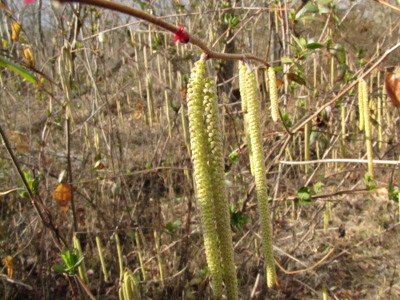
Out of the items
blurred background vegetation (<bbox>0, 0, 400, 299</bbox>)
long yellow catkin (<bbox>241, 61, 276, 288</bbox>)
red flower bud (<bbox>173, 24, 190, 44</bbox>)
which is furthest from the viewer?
blurred background vegetation (<bbox>0, 0, 400, 299</bbox>)

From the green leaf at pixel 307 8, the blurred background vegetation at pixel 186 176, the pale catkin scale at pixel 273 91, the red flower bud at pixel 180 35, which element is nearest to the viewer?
the red flower bud at pixel 180 35

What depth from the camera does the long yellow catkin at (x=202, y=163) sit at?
58 centimetres

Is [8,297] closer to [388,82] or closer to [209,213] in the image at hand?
[209,213]

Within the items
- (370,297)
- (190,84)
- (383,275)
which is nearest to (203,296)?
(370,297)

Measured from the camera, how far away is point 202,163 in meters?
0.59

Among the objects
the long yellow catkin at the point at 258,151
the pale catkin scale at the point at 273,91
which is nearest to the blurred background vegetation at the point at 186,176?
the pale catkin scale at the point at 273,91

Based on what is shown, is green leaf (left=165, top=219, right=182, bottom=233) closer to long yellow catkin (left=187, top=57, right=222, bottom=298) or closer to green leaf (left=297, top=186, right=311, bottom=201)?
green leaf (left=297, top=186, right=311, bottom=201)

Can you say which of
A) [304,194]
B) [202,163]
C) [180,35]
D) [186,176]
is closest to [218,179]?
→ [202,163]

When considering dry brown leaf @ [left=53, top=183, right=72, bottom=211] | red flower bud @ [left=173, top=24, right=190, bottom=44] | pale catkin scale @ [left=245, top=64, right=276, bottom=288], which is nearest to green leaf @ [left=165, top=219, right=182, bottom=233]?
dry brown leaf @ [left=53, top=183, right=72, bottom=211]

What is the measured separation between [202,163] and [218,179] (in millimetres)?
43

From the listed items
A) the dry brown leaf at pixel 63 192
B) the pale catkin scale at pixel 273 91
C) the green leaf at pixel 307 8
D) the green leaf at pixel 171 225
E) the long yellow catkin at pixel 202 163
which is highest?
the green leaf at pixel 307 8

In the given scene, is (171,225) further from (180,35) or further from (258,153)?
(180,35)

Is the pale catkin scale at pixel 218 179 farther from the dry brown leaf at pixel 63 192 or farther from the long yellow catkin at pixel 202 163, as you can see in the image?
the dry brown leaf at pixel 63 192

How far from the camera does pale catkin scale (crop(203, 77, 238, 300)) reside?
584 millimetres
